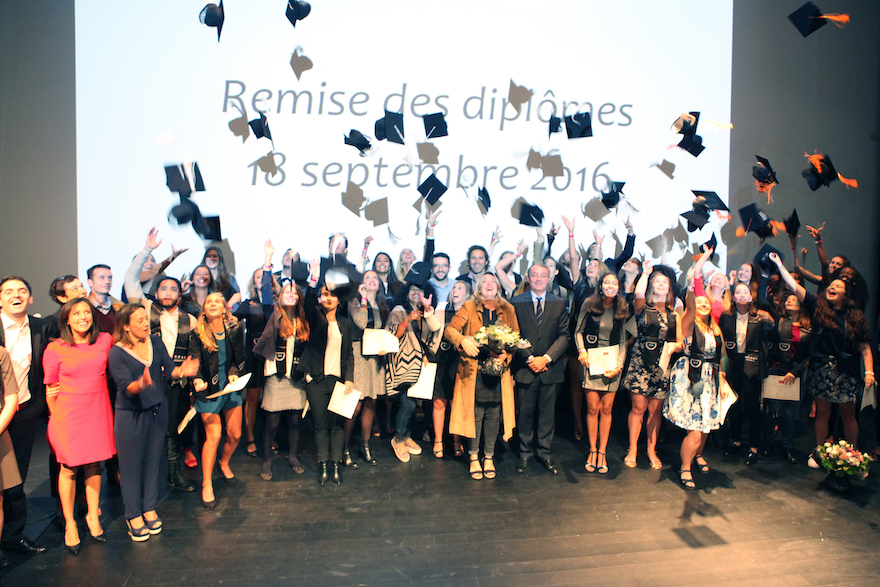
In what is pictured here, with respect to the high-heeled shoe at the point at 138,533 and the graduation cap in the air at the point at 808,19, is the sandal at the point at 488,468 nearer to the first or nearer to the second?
the high-heeled shoe at the point at 138,533

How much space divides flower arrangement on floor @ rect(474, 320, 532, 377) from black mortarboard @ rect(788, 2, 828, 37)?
5.31 m

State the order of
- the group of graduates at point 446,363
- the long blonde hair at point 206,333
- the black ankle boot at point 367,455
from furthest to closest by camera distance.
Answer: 1. the black ankle boot at point 367,455
2. the long blonde hair at point 206,333
3. the group of graduates at point 446,363

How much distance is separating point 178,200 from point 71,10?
7.67ft

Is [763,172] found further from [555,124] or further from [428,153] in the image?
[428,153]

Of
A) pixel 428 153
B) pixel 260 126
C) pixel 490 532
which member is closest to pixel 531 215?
pixel 428 153

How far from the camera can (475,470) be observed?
3844mm

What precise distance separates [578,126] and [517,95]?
29.0 inches

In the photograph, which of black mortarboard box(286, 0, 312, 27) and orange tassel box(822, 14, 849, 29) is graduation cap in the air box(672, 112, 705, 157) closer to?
orange tassel box(822, 14, 849, 29)

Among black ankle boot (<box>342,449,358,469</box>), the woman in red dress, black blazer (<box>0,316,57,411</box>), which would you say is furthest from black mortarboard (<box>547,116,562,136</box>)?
black blazer (<box>0,316,57,411</box>)

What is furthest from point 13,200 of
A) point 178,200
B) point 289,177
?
point 289,177

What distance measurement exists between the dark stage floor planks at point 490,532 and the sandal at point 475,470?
86 mm

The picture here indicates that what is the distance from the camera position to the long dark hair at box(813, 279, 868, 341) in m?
3.79

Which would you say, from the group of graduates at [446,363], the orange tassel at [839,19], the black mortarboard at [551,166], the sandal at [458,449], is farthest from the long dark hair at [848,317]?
the orange tassel at [839,19]

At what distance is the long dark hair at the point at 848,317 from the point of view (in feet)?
12.4
